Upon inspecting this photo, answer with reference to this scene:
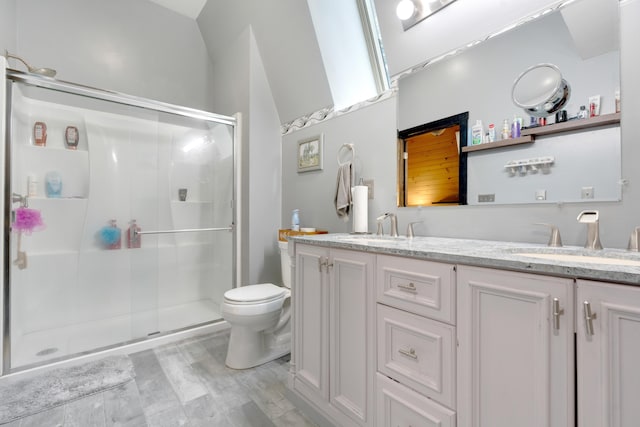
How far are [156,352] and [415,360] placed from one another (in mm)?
1953

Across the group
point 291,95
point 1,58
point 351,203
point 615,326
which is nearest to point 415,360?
point 615,326

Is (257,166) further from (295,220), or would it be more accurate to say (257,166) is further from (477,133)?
(477,133)

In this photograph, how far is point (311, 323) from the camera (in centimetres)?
145

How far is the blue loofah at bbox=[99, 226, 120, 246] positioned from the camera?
91.1 inches

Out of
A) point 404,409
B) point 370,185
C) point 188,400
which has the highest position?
point 370,185

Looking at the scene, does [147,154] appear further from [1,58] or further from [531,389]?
[531,389]

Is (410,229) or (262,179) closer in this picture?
(410,229)

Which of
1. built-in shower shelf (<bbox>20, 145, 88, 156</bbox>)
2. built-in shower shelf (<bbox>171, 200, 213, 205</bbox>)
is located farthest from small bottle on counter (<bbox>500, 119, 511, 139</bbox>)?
built-in shower shelf (<bbox>20, 145, 88, 156</bbox>)

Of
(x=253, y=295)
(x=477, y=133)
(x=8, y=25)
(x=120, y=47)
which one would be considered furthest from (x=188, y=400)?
(x=120, y=47)

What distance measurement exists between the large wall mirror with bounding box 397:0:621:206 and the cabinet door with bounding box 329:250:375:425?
0.65 meters

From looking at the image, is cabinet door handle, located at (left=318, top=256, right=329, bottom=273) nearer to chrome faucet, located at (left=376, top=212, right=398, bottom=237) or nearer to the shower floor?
chrome faucet, located at (left=376, top=212, right=398, bottom=237)

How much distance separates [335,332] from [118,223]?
2.03 metres

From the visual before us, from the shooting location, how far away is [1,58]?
166 cm

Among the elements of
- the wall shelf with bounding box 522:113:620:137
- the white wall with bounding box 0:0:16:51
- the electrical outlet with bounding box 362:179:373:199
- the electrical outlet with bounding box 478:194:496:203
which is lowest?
the electrical outlet with bounding box 478:194:496:203
